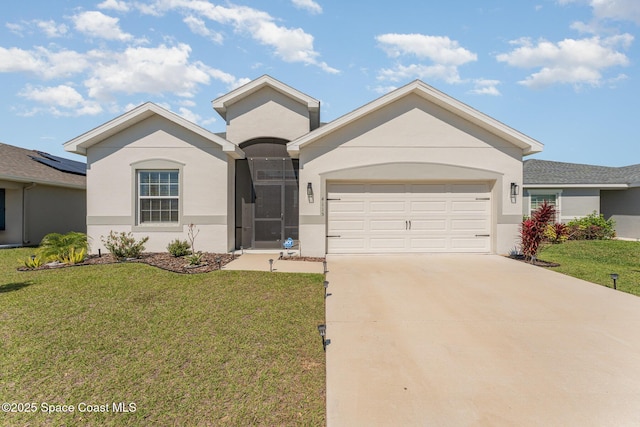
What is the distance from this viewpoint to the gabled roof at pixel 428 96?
10.4 meters

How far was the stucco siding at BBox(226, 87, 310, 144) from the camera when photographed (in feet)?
41.3

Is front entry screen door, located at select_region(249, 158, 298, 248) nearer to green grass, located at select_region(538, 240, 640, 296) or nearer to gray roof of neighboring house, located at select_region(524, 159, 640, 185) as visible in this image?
green grass, located at select_region(538, 240, 640, 296)

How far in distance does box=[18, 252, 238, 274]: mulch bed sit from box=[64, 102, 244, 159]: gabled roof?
3627 millimetres

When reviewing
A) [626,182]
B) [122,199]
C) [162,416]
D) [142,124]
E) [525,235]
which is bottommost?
[162,416]

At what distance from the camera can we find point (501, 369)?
12.1 feet

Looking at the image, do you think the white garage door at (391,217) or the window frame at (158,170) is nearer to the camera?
the window frame at (158,170)

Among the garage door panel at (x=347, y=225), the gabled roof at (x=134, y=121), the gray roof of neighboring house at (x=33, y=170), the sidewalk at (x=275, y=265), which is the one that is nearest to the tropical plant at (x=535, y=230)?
the garage door panel at (x=347, y=225)

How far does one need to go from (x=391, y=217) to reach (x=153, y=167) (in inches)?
333

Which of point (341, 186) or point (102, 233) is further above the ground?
point (341, 186)

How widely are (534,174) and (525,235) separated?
10.4 metres

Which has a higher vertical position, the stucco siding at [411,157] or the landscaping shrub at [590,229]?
the stucco siding at [411,157]

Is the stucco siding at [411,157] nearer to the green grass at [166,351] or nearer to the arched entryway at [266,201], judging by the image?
the arched entryway at [266,201]

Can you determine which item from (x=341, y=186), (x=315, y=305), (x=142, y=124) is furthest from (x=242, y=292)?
(x=142, y=124)

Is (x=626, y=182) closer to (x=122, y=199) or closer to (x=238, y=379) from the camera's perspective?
(x=238, y=379)
